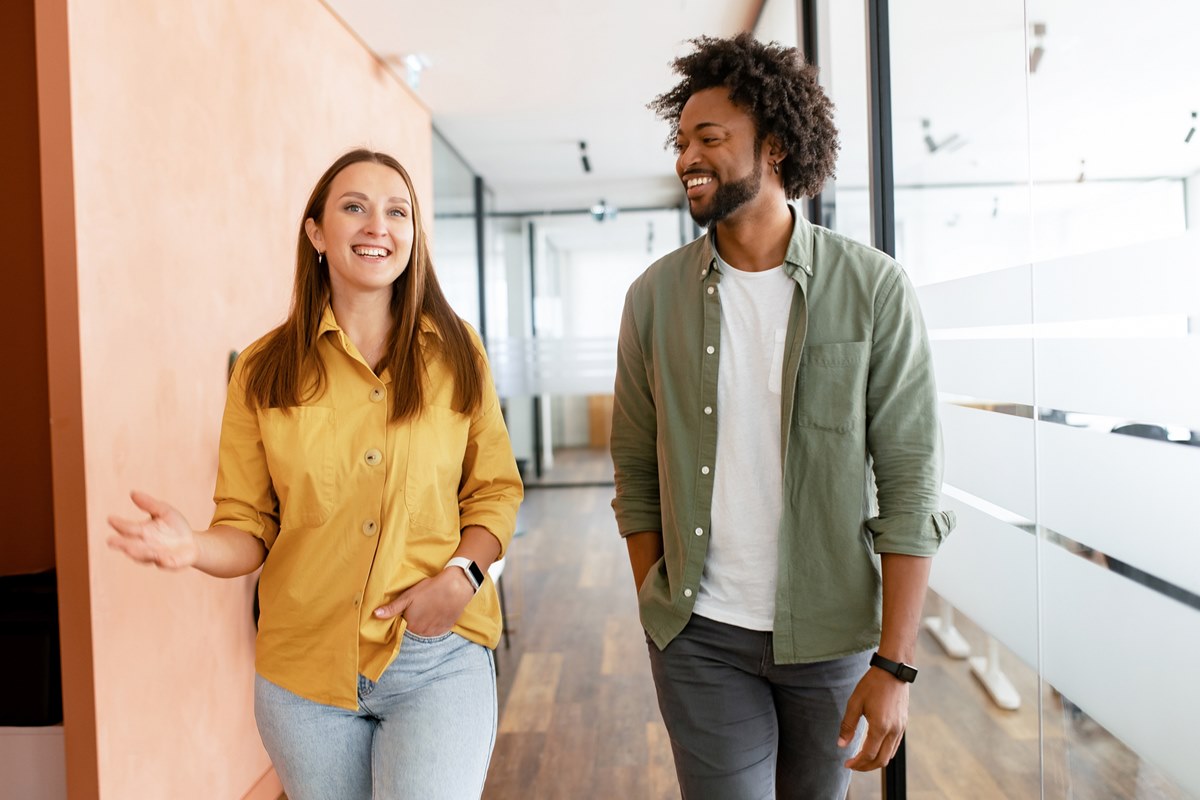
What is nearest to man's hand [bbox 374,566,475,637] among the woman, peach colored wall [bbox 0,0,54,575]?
the woman

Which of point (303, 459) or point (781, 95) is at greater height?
point (781, 95)

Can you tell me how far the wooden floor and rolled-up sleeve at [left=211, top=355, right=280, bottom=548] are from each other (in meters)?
1.38

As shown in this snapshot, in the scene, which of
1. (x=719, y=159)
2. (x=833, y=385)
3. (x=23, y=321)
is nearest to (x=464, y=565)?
(x=833, y=385)

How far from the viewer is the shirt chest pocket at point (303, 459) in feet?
4.43

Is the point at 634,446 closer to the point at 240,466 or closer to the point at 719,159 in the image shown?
the point at 719,159

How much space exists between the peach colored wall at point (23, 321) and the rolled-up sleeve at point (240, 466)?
1136 millimetres

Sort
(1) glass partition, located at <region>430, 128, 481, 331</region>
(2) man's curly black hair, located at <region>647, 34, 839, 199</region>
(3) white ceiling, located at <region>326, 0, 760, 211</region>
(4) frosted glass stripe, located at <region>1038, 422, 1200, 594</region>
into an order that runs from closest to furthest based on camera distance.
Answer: (4) frosted glass stripe, located at <region>1038, 422, 1200, 594</region> → (2) man's curly black hair, located at <region>647, 34, 839, 199</region> → (3) white ceiling, located at <region>326, 0, 760, 211</region> → (1) glass partition, located at <region>430, 128, 481, 331</region>

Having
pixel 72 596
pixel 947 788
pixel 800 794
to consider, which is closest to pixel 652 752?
pixel 947 788

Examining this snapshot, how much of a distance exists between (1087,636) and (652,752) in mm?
2012

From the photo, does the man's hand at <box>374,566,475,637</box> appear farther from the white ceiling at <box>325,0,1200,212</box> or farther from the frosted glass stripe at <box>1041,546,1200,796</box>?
the white ceiling at <box>325,0,1200,212</box>

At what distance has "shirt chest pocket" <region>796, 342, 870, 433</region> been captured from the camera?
4.44 ft

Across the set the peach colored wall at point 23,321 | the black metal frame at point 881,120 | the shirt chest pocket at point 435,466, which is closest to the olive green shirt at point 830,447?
the shirt chest pocket at point 435,466

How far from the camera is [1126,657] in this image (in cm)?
128

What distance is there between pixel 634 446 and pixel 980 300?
0.82 metres
